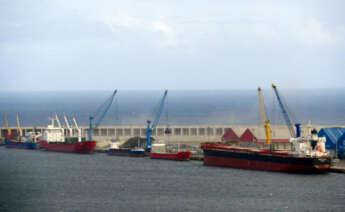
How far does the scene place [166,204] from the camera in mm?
52531

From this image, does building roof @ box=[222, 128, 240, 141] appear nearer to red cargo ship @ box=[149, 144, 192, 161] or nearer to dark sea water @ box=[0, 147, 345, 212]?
red cargo ship @ box=[149, 144, 192, 161]

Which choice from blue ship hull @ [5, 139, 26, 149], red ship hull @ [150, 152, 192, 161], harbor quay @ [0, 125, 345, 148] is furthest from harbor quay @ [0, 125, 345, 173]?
blue ship hull @ [5, 139, 26, 149]

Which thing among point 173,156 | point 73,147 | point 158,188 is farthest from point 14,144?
point 158,188

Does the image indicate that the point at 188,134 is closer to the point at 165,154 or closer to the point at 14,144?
the point at 165,154

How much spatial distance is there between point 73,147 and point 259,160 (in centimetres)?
3256

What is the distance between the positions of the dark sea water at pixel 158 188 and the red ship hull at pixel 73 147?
13121 mm

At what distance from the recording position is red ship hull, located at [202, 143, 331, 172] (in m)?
69.2

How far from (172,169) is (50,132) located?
3627 cm

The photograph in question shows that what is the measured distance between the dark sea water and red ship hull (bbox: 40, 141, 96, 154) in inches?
517

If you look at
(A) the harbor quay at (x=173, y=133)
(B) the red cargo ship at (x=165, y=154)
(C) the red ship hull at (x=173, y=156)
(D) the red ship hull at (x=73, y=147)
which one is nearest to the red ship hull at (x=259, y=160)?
(C) the red ship hull at (x=173, y=156)

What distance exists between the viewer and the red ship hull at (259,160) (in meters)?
69.2

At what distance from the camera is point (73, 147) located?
95562 millimetres

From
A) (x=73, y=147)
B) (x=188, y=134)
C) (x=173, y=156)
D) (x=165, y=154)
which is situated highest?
(x=188, y=134)

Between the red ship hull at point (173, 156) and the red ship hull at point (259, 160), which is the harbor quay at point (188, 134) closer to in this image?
the red ship hull at point (173, 156)
